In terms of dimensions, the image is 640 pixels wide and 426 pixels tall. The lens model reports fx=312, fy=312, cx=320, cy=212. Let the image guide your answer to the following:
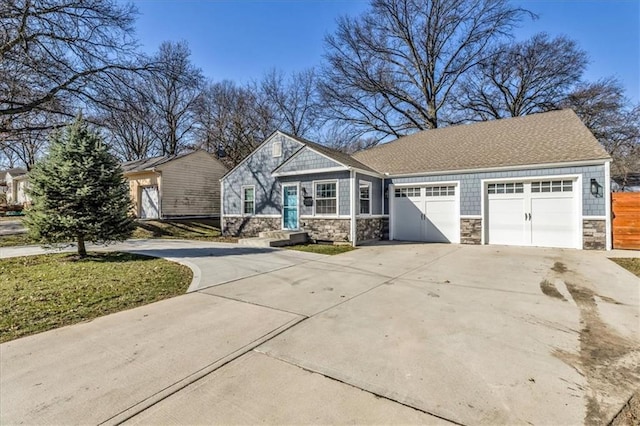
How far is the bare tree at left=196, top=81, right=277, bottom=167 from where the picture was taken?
85.5ft

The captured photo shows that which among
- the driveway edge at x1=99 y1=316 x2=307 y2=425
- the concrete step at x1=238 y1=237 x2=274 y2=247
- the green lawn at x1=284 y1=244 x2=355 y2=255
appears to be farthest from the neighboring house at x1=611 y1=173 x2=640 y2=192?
the driveway edge at x1=99 y1=316 x2=307 y2=425

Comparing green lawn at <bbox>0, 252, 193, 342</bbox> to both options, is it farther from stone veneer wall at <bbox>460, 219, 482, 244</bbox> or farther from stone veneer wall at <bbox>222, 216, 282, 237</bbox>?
stone veneer wall at <bbox>460, 219, 482, 244</bbox>

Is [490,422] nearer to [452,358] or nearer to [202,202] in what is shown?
[452,358]

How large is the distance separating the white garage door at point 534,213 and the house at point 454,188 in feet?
0.09

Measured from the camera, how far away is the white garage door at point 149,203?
61.1ft

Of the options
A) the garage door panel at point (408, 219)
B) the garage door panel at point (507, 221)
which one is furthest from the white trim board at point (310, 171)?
the garage door panel at point (507, 221)

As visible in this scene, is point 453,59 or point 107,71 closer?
point 107,71

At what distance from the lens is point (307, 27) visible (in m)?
15.8

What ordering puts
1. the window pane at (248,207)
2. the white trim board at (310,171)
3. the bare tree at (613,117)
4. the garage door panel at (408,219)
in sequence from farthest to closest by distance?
the bare tree at (613,117), the window pane at (248,207), the garage door panel at (408,219), the white trim board at (310,171)

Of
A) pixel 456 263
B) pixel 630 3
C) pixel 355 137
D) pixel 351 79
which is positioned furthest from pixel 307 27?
pixel 456 263

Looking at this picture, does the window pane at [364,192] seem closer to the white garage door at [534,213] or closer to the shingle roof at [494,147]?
the shingle roof at [494,147]

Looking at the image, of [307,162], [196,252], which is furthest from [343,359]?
[307,162]

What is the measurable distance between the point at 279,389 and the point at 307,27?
17071 millimetres

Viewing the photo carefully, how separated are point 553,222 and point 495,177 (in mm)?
2378
